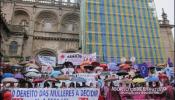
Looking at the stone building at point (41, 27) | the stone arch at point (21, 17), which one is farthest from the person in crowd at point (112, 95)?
the stone arch at point (21, 17)

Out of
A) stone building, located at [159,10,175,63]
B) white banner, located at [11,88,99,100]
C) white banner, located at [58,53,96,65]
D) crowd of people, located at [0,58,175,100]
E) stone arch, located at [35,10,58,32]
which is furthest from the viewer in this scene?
stone building, located at [159,10,175,63]

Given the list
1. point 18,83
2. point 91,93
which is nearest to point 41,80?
point 18,83

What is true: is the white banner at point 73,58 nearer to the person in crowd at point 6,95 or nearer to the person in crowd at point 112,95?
the person in crowd at point 112,95

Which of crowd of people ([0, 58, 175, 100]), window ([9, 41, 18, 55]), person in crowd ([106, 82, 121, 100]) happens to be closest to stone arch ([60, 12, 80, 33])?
window ([9, 41, 18, 55])

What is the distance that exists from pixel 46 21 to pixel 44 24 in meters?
0.56

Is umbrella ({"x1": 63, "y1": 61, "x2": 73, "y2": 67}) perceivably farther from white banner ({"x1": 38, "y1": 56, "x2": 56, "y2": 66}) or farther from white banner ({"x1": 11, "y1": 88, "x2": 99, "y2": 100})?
white banner ({"x1": 11, "y1": 88, "x2": 99, "y2": 100})

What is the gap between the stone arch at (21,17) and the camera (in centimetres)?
3681

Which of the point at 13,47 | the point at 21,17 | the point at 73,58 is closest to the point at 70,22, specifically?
the point at 21,17

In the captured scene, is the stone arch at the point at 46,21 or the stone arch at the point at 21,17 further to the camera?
the stone arch at the point at 46,21

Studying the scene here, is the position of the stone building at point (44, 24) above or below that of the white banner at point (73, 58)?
above

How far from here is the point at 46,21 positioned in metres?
38.1

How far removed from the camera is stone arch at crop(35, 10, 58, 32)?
37438 mm

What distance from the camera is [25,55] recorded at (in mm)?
33844

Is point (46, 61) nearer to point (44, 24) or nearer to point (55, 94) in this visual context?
point (55, 94)
